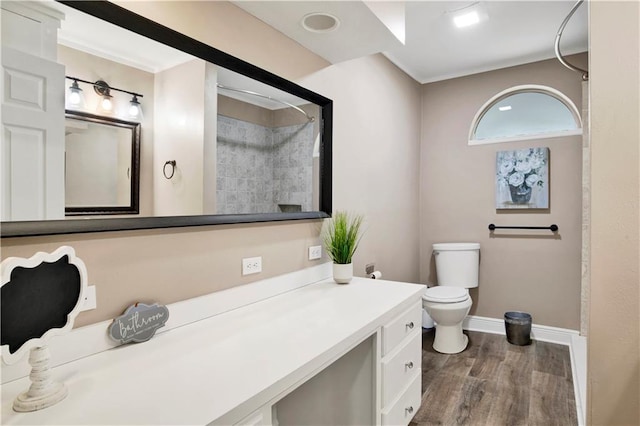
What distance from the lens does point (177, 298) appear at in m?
1.39

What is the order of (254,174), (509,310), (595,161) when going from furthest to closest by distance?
(509,310)
(254,174)
(595,161)

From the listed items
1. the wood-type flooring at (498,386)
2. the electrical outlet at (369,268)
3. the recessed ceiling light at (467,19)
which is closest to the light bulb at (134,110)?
the electrical outlet at (369,268)

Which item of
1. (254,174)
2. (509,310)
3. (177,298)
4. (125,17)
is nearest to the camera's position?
(125,17)

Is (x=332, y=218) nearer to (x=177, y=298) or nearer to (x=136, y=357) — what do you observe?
(x=177, y=298)

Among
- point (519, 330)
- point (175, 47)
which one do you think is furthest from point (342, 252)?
point (519, 330)

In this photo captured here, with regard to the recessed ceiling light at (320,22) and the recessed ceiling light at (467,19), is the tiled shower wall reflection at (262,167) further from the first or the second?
the recessed ceiling light at (467,19)

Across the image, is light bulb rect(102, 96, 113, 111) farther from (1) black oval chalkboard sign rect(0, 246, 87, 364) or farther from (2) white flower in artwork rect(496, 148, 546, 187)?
(2) white flower in artwork rect(496, 148, 546, 187)

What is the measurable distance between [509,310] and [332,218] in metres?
2.24

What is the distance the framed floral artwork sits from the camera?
3.23 metres

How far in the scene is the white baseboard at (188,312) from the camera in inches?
40.9

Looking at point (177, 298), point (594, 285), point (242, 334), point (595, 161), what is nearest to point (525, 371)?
point (594, 285)

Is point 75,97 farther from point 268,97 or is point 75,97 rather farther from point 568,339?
point 568,339

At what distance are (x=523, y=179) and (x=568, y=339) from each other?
1.48m

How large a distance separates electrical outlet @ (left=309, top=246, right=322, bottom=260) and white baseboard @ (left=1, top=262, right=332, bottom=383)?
0.06 m
